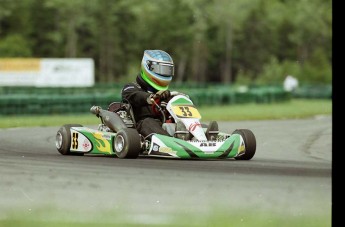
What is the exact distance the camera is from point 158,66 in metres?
10.8

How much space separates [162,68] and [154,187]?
3809 mm

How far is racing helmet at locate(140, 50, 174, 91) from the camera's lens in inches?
423

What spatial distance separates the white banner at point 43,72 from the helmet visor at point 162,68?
144 feet

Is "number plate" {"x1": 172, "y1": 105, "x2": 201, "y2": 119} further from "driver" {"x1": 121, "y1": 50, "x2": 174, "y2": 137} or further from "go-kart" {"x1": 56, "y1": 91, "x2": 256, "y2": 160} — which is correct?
"driver" {"x1": 121, "y1": 50, "x2": 174, "y2": 137}

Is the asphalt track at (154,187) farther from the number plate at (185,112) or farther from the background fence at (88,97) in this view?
the background fence at (88,97)

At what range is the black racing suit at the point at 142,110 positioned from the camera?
1111 centimetres

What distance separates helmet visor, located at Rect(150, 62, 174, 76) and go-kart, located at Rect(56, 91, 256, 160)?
52 cm

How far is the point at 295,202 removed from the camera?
6219 millimetres

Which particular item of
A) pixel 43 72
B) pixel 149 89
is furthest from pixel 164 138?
pixel 43 72

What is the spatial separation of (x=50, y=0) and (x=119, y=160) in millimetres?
48238

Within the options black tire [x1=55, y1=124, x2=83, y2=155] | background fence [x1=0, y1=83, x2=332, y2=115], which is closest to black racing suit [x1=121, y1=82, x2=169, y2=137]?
black tire [x1=55, y1=124, x2=83, y2=155]
